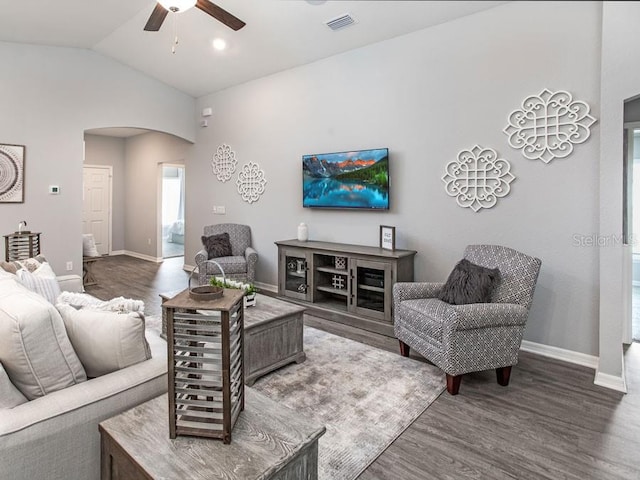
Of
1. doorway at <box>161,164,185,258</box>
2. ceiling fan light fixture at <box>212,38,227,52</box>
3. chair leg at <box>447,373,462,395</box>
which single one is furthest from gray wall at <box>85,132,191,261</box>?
chair leg at <box>447,373,462,395</box>

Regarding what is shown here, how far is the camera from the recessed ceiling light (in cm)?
374

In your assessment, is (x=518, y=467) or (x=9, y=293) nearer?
(x=9, y=293)

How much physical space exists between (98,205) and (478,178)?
7799 millimetres

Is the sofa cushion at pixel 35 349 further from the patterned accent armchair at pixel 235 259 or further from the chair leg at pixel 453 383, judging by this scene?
the patterned accent armchair at pixel 235 259

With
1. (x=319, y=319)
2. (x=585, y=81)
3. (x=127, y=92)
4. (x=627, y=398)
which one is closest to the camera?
(x=585, y=81)

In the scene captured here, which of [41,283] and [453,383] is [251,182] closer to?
[41,283]

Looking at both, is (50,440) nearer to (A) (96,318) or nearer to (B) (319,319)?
(A) (96,318)

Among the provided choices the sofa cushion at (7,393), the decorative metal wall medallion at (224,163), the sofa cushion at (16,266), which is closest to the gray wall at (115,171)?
the decorative metal wall medallion at (224,163)

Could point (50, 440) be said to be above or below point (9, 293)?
below

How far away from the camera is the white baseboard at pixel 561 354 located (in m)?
2.74

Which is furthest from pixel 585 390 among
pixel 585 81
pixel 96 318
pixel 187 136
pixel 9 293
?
pixel 187 136

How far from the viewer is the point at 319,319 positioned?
12.7ft

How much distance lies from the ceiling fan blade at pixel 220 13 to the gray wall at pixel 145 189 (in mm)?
4757

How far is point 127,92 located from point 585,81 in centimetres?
552
